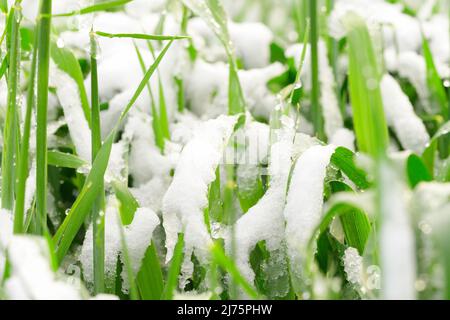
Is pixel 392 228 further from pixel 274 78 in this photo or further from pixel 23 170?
pixel 274 78

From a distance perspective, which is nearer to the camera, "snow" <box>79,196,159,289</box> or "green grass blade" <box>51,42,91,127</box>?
"snow" <box>79,196,159,289</box>

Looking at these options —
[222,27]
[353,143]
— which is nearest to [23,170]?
[222,27]

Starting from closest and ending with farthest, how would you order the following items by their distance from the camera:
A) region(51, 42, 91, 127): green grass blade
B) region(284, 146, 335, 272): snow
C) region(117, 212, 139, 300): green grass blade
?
region(117, 212, 139, 300): green grass blade, region(284, 146, 335, 272): snow, region(51, 42, 91, 127): green grass blade

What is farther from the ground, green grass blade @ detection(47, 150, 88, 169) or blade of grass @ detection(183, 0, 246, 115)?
blade of grass @ detection(183, 0, 246, 115)

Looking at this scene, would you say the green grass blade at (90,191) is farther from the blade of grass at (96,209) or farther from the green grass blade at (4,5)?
the green grass blade at (4,5)

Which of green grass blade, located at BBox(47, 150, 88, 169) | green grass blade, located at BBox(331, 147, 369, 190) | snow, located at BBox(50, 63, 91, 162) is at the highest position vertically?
snow, located at BBox(50, 63, 91, 162)

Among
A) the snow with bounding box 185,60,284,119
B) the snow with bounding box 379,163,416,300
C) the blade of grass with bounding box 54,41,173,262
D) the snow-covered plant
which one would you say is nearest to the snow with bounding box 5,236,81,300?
the snow-covered plant

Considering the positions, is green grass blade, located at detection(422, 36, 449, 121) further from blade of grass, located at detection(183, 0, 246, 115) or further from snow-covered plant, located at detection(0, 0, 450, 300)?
blade of grass, located at detection(183, 0, 246, 115)
